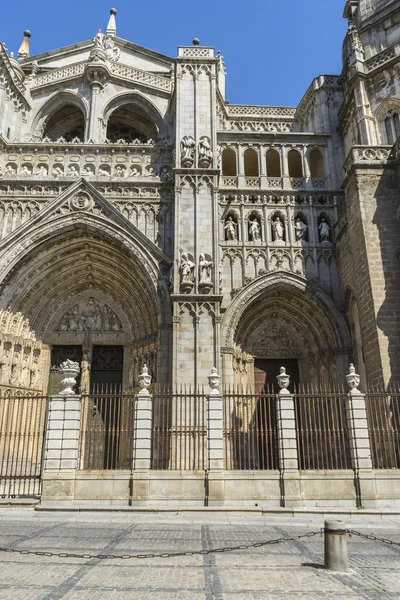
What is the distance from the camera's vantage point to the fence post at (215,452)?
10.5m

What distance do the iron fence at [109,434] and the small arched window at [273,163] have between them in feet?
37.3

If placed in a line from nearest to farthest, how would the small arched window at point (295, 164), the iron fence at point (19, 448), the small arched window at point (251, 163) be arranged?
1. the iron fence at point (19, 448)
2. the small arched window at point (295, 164)
3. the small arched window at point (251, 163)

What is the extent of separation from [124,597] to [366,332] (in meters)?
12.0

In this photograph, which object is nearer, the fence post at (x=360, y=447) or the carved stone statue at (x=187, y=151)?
the fence post at (x=360, y=447)

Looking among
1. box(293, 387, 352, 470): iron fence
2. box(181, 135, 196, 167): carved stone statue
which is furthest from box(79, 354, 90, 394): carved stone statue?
box(181, 135, 196, 167): carved stone statue

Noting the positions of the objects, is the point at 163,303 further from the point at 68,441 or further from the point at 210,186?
the point at 68,441

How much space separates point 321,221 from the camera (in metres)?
18.0

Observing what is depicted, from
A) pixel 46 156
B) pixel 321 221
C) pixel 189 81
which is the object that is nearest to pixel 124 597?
pixel 321 221

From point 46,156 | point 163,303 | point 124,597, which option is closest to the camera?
point 124,597

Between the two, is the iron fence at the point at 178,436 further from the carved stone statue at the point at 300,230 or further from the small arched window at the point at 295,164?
the small arched window at the point at 295,164

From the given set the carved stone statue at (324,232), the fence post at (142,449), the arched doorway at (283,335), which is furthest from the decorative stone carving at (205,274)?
the fence post at (142,449)

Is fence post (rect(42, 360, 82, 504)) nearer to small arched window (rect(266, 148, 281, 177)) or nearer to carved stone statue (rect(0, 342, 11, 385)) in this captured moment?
carved stone statue (rect(0, 342, 11, 385))

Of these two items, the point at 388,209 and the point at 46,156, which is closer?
the point at 388,209

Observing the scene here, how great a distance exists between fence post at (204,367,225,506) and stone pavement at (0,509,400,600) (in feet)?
6.31
